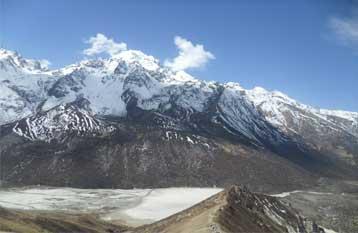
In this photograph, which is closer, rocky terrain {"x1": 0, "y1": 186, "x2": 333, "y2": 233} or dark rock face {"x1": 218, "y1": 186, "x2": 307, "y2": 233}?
rocky terrain {"x1": 0, "y1": 186, "x2": 333, "y2": 233}

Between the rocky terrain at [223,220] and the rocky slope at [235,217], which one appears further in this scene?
the rocky terrain at [223,220]

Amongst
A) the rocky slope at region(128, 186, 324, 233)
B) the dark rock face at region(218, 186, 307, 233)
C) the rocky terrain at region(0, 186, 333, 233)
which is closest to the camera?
the rocky slope at region(128, 186, 324, 233)

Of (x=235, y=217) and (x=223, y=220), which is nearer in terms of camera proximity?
(x=223, y=220)

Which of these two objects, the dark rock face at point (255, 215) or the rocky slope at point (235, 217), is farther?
the dark rock face at point (255, 215)

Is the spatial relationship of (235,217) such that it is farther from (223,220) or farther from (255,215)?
(255,215)

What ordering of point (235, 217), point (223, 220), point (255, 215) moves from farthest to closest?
point (255, 215)
point (235, 217)
point (223, 220)

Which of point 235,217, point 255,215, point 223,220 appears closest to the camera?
point 223,220

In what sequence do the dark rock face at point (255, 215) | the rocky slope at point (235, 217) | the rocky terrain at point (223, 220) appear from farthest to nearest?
the dark rock face at point (255, 215) → the rocky terrain at point (223, 220) → the rocky slope at point (235, 217)

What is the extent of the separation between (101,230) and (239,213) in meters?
60.1

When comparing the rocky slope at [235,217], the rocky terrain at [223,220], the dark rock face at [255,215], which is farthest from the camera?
the dark rock face at [255,215]

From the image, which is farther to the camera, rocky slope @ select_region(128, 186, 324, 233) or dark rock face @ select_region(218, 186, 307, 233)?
dark rock face @ select_region(218, 186, 307, 233)

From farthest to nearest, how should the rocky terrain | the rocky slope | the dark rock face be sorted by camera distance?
the dark rock face
the rocky terrain
the rocky slope

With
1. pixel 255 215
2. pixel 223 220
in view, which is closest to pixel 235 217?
pixel 223 220

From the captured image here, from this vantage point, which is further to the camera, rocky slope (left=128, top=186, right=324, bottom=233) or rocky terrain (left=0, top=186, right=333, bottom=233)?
rocky terrain (left=0, top=186, right=333, bottom=233)
